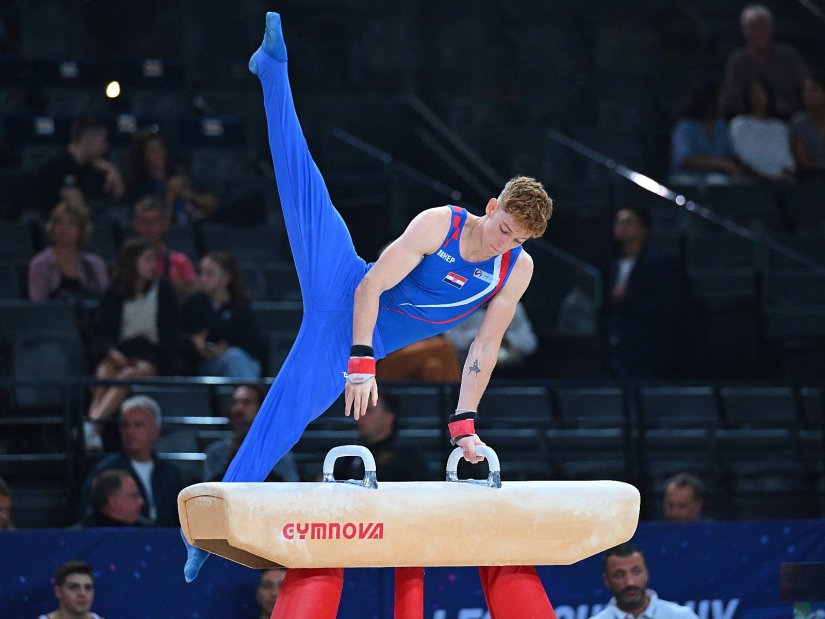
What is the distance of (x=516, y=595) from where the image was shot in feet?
13.4

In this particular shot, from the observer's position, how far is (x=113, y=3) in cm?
1200

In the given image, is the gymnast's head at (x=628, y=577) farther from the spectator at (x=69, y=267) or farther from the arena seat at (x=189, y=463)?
the spectator at (x=69, y=267)

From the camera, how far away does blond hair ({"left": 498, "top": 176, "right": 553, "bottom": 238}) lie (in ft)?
13.7

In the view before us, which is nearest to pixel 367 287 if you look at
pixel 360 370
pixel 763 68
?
pixel 360 370

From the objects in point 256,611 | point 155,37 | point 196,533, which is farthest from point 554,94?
point 196,533

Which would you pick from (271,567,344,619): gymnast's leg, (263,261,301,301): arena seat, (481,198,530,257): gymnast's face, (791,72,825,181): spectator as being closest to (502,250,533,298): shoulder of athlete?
(481,198,530,257): gymnast's face

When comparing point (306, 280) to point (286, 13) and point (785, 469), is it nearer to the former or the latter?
point (785, 469)

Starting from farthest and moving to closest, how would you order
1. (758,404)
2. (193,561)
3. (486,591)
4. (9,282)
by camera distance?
1. (758,404)
2. (9,282)
3. (193,561)
4. (486,591)

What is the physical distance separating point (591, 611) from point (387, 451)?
1.20 meters

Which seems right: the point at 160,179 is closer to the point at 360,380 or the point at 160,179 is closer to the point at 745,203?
the point at 745,203

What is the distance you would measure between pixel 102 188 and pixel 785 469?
15.1ft

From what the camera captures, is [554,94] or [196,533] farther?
[554,94]

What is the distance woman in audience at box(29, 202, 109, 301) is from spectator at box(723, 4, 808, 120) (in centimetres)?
490

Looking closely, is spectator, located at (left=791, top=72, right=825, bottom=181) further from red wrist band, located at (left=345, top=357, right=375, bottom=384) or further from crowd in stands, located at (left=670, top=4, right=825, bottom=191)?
red wrist band, located at (left=345, top=357, right=375, bottom=384)
